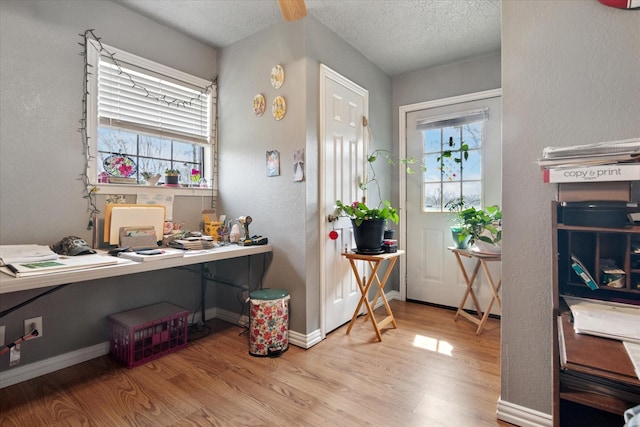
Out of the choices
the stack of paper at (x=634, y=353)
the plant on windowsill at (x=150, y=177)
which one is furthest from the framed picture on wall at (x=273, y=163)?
the stack of paper at (x=634, y=353)

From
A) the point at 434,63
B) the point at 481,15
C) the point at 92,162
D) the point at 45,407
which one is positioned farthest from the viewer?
the point at 434,63

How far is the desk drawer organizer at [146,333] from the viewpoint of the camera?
85.1 inches

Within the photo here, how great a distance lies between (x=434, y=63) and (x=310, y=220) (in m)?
2.20

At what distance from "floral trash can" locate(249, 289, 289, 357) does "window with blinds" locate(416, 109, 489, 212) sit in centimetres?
200

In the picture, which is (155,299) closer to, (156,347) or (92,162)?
(156,347)

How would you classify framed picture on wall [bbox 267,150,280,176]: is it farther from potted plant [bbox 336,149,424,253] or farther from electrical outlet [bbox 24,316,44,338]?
electrical outlet [bbox 24,316,44,338]

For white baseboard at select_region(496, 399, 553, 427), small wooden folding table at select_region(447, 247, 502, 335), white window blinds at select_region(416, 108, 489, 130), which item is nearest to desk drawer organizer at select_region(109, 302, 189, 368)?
white baseboard at select_region(496, 399, 553, 427)

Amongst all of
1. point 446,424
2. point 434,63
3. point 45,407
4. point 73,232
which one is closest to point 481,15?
point 434,63

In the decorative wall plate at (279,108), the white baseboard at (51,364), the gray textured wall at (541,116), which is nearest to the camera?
the gray textured wall at (541,116)

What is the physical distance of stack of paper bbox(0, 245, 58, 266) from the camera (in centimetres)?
166

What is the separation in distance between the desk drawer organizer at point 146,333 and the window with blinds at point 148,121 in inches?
39.2

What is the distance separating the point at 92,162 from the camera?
2277mm

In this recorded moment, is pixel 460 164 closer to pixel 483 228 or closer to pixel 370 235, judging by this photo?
pixel 483 228

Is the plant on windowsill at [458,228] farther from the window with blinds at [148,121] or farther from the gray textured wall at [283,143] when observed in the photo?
the window with blinds at [148,121]
